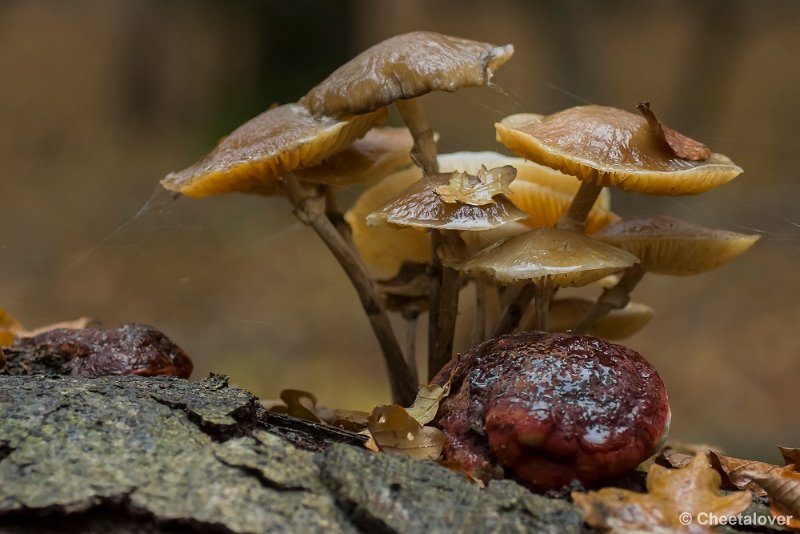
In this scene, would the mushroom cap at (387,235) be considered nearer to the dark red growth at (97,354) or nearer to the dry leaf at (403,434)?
the dark red growth at (97,354)

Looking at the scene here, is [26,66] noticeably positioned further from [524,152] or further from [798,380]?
[798,380]

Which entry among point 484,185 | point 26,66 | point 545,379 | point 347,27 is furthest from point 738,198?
point 26,66

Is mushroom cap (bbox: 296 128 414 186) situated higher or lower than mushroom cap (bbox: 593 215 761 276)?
higher

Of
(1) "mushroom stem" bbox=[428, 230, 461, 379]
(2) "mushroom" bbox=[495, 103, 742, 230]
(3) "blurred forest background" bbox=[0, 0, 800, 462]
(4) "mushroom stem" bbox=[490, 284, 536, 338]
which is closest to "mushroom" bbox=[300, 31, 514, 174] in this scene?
(2) "mushroom" bbox=[495, 103, 742, 230]

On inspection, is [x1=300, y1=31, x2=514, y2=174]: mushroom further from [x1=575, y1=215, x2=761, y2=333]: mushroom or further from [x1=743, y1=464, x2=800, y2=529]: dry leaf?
[x1=743, y1=464, x2=800, y2=529]: dry leaf

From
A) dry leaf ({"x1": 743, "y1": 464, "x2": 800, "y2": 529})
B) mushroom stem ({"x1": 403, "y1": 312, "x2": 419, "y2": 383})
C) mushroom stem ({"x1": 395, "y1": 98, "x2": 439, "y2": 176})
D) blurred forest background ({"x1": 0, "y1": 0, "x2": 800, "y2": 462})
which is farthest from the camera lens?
blurred forest background ({"x1": 0, "y1": 0, "x2": 800, "y2": 462})

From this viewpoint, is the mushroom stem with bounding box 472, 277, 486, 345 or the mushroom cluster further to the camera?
the mushroom stem with bounding box 472, 277, 486, 345

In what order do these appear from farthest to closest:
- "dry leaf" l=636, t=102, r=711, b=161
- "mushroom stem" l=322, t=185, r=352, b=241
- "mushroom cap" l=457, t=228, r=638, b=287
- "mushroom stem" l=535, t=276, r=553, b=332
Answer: "mushroom stem" l=322, t=185, r=352, b=241
"mushroom stem" l=535, t=276, r=553, b=332
"dry leaf" l=636, t=102, r=711, b=161
"mushroom cap" l=457, t=228, r=638, b=287

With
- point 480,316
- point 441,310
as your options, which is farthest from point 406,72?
point 480,316

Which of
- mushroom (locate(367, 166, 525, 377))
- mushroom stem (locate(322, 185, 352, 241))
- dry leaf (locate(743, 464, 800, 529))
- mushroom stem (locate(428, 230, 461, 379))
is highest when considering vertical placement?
mushroom stem (locate(322, 185, 352, 241))
